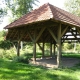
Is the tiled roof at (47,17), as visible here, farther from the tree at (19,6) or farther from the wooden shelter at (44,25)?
the tree at (19,6)

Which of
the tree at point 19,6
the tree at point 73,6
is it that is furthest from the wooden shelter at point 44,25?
the tree at point 73,6

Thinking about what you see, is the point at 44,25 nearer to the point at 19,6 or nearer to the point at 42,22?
the point at 42,22

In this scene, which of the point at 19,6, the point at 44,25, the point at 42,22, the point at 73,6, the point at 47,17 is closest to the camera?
the point at 47,17

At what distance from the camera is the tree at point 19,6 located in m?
33.2

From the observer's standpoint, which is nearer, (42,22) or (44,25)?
(44,25)

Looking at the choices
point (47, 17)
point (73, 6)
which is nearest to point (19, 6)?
point (73, 6)

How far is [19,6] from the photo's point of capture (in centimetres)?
3366

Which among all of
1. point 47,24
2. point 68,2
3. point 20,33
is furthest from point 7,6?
point 47,24

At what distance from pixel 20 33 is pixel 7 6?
20.8m

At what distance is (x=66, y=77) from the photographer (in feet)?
26.4

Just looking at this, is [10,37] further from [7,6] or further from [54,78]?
[7,6]

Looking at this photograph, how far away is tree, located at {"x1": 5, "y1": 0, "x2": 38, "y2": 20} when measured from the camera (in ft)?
109

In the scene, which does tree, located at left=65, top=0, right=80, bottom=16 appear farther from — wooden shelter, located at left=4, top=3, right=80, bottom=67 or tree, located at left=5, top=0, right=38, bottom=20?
wooden shelter, located at left=4, top=3, right=80, bottom=67

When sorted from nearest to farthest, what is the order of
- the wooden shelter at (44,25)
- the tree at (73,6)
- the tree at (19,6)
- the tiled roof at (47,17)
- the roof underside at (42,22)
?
the tiled roof at (47,17), the roof underside at (42,22), the wooden shelter at (44,25), the tree at (19,6), the tree at (73,6)
